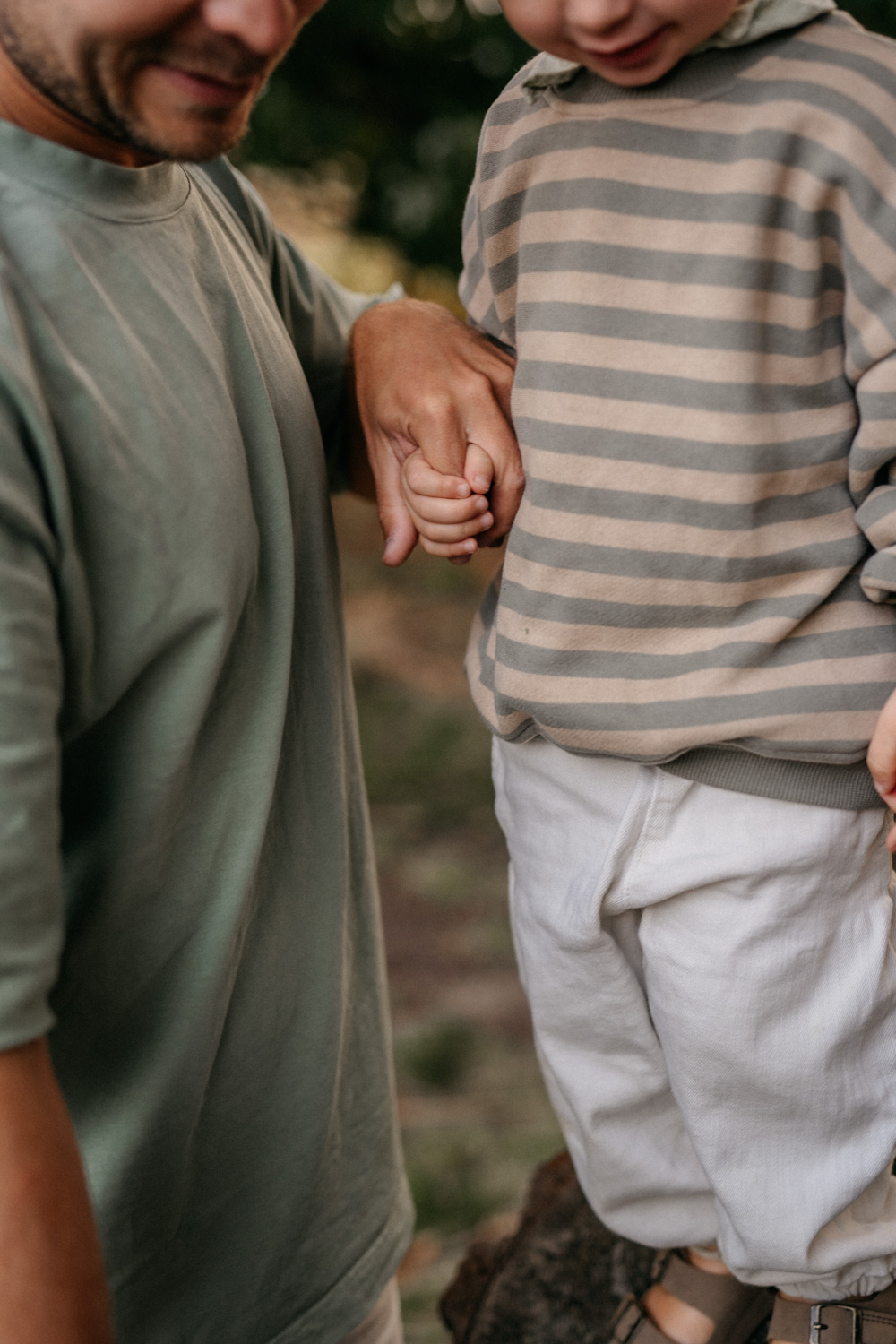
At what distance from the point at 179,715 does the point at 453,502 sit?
29cm

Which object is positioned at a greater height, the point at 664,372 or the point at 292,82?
the point at 664,372

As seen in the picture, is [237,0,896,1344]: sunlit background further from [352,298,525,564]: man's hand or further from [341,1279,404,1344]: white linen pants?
[352,298,525,564]: man's hand

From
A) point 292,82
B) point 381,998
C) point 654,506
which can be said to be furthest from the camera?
point 292,82

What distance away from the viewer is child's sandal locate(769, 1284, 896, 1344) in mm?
1137

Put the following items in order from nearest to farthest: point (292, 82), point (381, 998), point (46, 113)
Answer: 1. point (46, 113)
2. point (381, 998)
3. point (292, 82)

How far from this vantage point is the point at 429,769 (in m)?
3.88

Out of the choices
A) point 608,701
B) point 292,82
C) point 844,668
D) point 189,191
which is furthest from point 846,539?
point 292,82

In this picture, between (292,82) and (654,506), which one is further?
(292,82)

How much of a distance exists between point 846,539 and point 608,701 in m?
0.21

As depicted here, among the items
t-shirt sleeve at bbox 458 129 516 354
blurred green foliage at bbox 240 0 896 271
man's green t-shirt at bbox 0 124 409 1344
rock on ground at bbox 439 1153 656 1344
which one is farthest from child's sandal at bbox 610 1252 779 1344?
blurred green foliage at bbox 240 0 896 271

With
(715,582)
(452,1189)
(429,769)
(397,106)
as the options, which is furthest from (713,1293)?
(397,106)

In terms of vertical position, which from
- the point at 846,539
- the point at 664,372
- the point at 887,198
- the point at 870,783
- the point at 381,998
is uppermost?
the point at 887,198

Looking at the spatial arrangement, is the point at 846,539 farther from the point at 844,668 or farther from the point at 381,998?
the point at 381,998

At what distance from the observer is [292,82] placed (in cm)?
309
